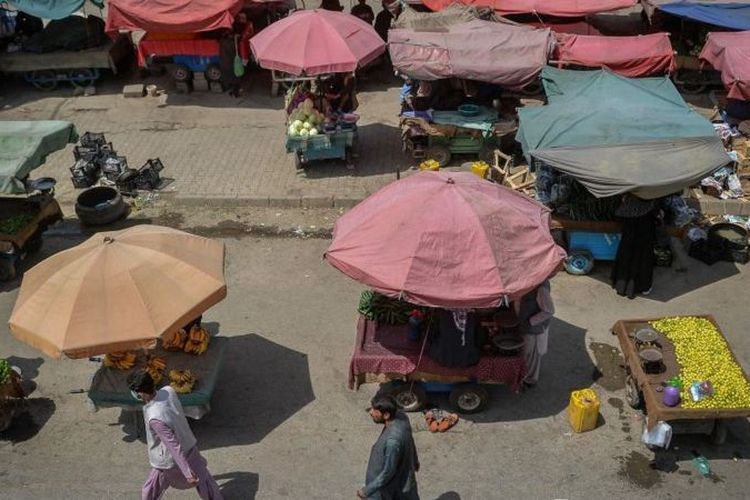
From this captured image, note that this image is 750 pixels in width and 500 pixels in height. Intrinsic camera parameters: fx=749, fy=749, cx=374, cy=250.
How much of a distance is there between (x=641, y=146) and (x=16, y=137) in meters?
9.02

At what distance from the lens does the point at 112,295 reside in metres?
7.78

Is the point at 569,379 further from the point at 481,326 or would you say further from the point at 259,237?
the point at 259,237

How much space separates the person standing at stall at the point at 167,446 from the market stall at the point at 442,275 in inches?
85.2

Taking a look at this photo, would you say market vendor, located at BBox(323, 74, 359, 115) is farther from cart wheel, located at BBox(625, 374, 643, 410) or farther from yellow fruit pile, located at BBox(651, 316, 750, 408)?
cart wheel, located at BBox(625, 374, 643, 410)

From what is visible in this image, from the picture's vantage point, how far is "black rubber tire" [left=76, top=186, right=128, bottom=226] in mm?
12648

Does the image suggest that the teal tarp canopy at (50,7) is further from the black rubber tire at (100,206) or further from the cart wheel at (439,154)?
the cart wheel at (439,154)

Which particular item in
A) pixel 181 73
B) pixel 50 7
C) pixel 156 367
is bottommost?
pixel 156 367

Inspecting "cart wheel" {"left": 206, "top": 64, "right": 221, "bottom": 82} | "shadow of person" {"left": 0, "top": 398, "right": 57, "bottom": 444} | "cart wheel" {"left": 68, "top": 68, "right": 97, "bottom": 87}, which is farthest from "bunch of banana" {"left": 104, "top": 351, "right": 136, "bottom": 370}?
"cart wheel" {"left": 68, "top": 68, "right": 97, "bottom": 87}

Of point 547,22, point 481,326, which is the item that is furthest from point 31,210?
point 547,22

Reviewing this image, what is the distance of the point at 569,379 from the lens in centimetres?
950

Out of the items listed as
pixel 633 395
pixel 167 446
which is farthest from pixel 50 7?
pixel 633 395

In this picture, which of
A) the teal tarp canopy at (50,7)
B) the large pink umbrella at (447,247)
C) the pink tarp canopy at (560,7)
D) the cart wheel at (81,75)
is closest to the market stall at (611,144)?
the large pink umbrella at (447,247)

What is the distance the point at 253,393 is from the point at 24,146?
5128 millimetres

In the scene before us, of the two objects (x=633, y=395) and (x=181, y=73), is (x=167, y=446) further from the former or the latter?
(x=181, y=73)
